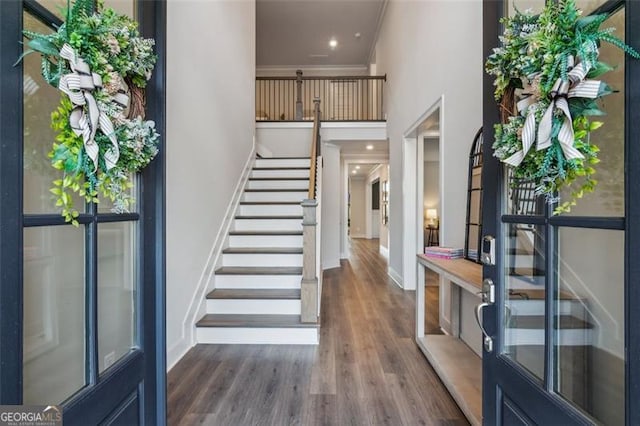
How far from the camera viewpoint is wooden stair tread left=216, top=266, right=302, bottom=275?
11.0 ft

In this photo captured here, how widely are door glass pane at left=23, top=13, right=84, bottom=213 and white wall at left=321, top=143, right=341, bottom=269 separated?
5570 mm

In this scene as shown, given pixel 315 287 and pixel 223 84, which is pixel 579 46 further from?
pixel 223 84

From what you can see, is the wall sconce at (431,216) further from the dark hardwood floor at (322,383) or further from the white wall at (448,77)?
the dark hardwood floor at (322,383)

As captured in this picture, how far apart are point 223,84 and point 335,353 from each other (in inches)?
127

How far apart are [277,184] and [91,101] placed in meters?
4.15

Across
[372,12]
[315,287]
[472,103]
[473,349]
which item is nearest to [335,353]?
[315,287]

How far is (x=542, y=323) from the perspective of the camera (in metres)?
0.98

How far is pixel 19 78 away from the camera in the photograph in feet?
2.35

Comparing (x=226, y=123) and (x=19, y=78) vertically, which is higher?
(x=226, y=123)

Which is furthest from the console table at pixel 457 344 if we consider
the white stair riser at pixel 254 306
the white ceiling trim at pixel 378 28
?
the white ceiling trim at pixel 378 28

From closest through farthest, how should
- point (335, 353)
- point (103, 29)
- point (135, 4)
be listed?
point (103, 29) < point (135, 4) < point (335, 353)

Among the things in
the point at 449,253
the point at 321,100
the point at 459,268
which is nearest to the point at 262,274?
the point at 449,253

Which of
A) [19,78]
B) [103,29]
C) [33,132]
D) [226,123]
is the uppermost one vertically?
[226,123]

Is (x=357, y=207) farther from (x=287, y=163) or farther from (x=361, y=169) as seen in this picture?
(x=287, y=163)
